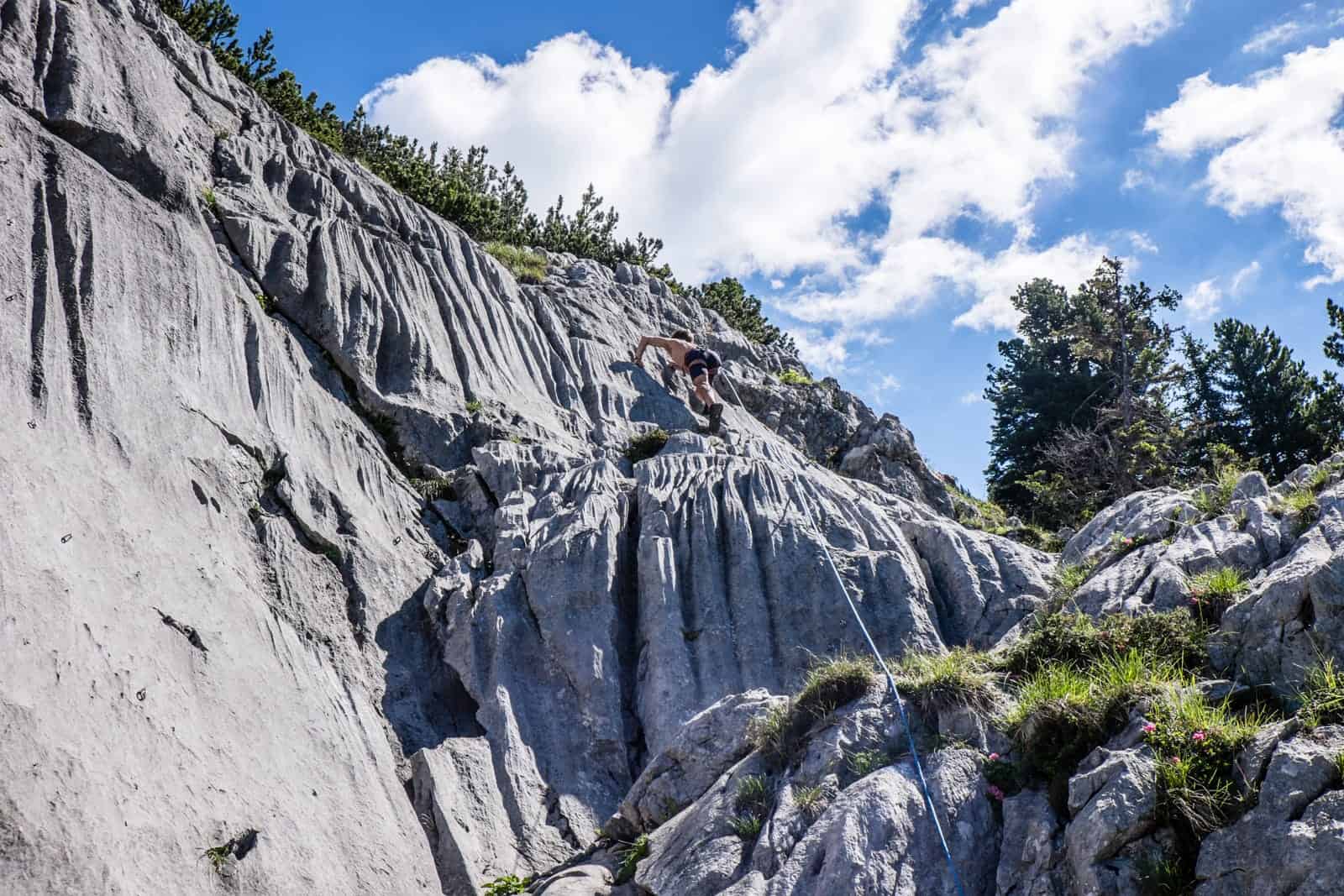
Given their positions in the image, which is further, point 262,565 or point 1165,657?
point 262,565

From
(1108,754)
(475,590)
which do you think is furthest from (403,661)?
(1108,754)

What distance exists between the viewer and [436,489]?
730 inches

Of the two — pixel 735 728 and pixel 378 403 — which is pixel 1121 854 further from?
pixel 378 403

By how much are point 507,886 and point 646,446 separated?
1183cm

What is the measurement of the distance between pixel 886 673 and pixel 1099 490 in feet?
76.2

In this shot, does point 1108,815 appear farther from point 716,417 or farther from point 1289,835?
point 716,417

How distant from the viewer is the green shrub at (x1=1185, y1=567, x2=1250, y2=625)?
1090 cm

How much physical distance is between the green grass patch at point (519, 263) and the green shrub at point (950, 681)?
19.6 meters

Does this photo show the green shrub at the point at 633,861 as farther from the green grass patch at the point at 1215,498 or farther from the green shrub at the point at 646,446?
the green shrub at the point at 646,446

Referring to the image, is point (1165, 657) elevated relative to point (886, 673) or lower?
lower

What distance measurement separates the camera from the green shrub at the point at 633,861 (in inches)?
424

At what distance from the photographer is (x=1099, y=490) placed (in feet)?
102

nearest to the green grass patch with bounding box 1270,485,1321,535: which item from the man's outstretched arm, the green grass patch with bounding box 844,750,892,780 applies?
the green grass patch with bounding box 844,750,892,780

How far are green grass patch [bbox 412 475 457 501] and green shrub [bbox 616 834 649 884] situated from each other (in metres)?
8.97
